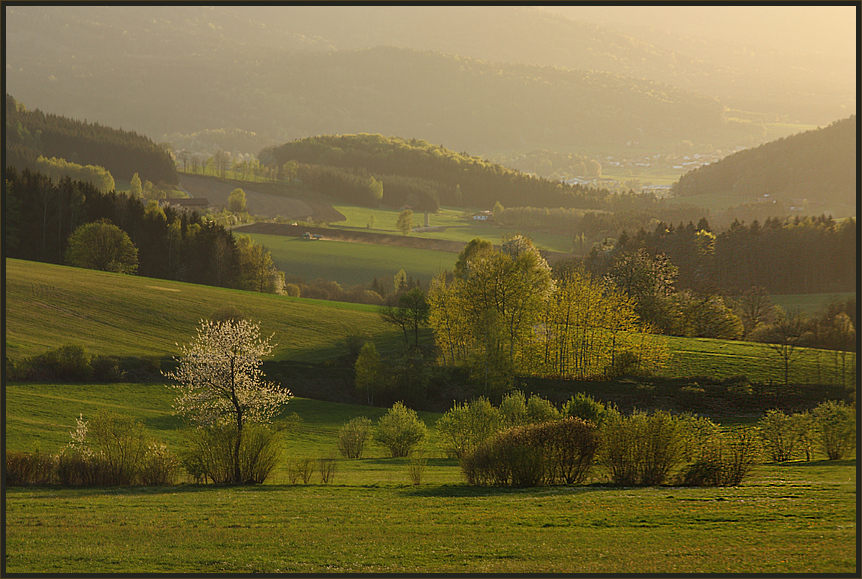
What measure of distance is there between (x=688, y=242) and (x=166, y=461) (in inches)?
4404

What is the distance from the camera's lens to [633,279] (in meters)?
79.2

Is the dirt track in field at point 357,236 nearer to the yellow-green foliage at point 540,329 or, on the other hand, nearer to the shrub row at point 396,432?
the yellow-green foliage at point 540,329

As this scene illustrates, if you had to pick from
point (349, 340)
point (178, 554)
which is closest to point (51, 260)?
point (349, 340)

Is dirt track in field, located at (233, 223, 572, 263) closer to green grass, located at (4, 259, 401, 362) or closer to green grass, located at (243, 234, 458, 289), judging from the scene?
green grass, located at (243, 234, 458, 289)

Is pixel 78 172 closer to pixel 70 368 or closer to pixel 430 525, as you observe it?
pixel 70 368

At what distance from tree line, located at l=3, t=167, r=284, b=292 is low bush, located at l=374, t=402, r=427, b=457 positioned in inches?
2676

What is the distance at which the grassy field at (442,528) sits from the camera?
59.3 ft

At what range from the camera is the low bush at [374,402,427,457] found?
4525 centimetres

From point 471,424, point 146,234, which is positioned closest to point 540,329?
point 471,424

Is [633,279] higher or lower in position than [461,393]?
higher

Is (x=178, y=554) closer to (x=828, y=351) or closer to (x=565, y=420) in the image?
(x=565, y=420)

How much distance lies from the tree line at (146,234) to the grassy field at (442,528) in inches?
3222

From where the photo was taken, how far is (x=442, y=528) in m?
21.2

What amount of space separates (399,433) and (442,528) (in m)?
24.3
